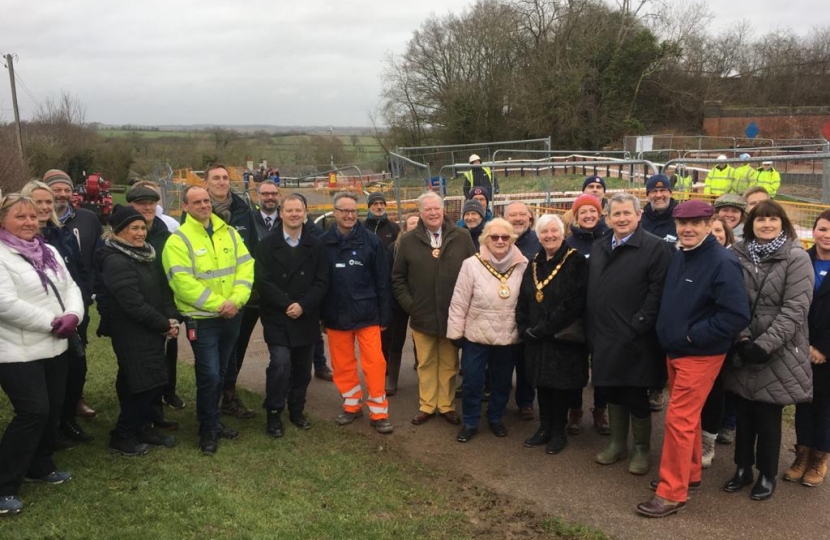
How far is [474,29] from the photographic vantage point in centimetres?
4031

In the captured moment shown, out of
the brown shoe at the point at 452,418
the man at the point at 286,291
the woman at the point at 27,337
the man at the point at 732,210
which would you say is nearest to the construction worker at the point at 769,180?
the man at the point at 732,210

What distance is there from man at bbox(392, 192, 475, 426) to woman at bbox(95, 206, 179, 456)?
6.49 feet

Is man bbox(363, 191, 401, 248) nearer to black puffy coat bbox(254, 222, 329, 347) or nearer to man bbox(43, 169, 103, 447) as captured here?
black puffy coat bbox(254, 222, 329, 347)

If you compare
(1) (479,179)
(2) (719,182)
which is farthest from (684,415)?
(2) (719,182)

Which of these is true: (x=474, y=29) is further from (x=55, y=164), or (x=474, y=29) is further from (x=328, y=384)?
(x=328, y=384)

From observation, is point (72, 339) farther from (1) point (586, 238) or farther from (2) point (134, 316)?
(1) point (586, 238)

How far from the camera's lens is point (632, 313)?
14.0 ft

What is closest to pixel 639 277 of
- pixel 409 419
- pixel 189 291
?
pixel 409 419

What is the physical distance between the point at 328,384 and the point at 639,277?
372cm

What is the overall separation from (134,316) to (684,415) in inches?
151

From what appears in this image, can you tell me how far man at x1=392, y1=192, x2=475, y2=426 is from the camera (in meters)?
5.38

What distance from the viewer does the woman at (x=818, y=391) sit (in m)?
4.11

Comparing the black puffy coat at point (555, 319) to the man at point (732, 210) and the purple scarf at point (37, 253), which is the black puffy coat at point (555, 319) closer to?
the man at point (732, 210)

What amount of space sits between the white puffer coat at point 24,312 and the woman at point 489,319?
2878 millimetres
